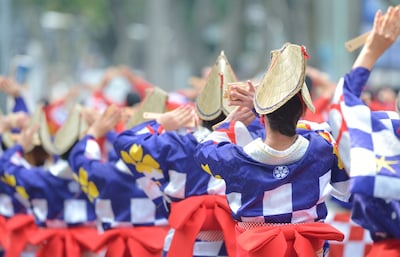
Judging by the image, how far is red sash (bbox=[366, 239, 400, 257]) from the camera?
5480 millimetres

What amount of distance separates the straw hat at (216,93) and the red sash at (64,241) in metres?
1.52

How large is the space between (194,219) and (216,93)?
756mm

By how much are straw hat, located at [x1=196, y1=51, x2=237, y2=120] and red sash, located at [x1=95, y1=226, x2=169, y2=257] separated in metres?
0.97

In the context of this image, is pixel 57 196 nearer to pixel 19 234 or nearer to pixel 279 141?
pixel 19 234

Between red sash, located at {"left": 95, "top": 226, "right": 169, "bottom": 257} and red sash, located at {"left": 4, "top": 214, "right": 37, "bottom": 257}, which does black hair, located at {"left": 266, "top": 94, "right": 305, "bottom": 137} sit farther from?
red sash, located at {"left": 4, "top": 214, "right": 37, "bottom": 257}

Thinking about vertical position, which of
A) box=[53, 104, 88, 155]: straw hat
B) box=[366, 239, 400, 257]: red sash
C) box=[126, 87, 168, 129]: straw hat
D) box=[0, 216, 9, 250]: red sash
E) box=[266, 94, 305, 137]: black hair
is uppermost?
box=[266, 94, 305, 137]: black hair

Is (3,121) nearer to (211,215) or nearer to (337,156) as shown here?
(211,215)

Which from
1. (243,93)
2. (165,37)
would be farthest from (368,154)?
(165,37)

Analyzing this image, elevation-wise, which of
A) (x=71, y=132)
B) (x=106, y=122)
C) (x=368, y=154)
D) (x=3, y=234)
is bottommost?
(x=3, y=234)

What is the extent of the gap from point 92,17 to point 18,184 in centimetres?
3542

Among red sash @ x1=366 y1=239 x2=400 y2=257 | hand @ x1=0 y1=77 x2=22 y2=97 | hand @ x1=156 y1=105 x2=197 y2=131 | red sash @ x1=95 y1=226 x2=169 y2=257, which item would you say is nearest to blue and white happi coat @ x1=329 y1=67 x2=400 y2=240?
red sash @ x1=366 y1=239 x2=400 y2=257

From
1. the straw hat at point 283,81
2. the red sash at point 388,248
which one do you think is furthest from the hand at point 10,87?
the red sash at point 388,248

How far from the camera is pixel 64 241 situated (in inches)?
307

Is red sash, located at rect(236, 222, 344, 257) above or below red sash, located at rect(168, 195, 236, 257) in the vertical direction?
above
